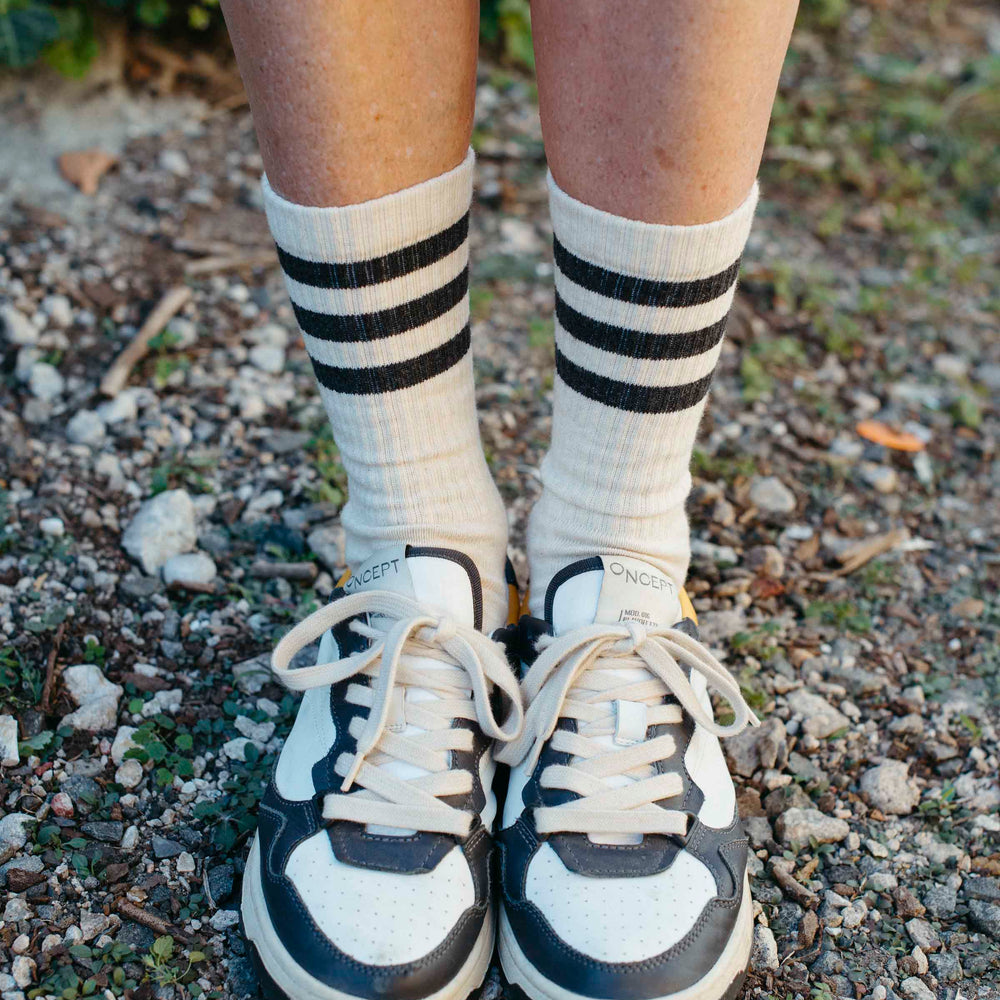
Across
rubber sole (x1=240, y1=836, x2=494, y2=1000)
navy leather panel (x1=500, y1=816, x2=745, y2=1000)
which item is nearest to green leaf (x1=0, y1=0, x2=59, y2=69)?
rubber sole (x1=240, y1=836, x2=494, y2=1000)

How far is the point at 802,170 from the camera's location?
9.62 feet

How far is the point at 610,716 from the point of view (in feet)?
4.20

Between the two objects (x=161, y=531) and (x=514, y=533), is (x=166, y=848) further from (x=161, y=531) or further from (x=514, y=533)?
(x=514, y=533)

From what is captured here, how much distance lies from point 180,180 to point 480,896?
2.00m

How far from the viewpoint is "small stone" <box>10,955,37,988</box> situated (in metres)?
1.17

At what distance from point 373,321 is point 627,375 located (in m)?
0.30

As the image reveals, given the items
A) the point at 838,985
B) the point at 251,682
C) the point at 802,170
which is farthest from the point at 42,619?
the point at 802,170

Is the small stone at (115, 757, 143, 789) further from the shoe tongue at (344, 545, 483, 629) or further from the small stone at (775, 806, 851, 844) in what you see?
the small stone at (775, 806, 851, 844)

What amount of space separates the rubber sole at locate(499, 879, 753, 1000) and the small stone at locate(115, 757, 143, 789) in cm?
54

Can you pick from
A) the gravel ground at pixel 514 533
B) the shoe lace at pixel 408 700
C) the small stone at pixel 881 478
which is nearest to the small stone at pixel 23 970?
the gravel ground at pixel 514 533

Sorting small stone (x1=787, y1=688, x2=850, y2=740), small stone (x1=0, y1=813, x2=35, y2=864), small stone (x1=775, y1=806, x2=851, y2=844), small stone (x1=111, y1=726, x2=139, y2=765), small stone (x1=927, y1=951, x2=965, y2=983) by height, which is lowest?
→ small stone (x1=787, y1=688, x2=850, y2=740)

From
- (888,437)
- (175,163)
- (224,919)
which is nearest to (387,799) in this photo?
(224,919)

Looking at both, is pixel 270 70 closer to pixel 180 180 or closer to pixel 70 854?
pixel 70 854

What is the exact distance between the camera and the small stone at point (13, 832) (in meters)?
1.29
